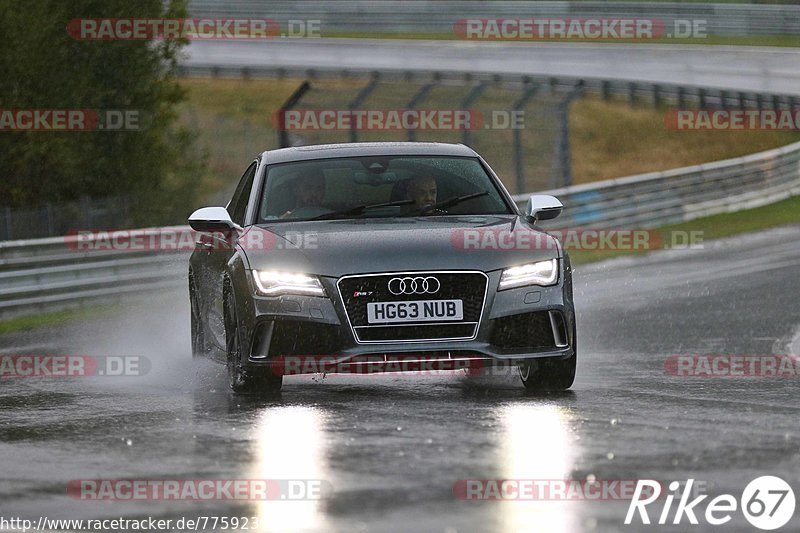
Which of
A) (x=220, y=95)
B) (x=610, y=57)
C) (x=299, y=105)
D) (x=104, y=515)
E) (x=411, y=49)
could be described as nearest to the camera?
(x=104, y=515)

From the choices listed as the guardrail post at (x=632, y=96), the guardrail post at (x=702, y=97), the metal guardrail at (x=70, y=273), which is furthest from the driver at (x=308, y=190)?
the guardrail post at (x=632, y=96)

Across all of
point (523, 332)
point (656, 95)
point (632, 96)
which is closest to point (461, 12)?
point (632, 96)

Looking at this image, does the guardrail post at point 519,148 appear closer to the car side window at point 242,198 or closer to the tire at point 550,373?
the car side window at point 242,198

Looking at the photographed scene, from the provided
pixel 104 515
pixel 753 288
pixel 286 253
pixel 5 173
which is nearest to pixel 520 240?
pixel 286 253

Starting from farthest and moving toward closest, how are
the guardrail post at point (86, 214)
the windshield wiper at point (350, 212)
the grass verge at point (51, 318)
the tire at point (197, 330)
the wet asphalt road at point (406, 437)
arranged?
the guardrail post at point (86, 214)
the grass verge at point (51, 318)
the tire at point (197, 330)
the windshield wiper at point (350, 212)
the wet asphalt road at point (406, 437)

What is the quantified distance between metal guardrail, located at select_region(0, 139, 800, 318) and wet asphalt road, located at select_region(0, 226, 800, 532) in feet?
21.7

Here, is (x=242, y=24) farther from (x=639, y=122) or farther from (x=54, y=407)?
(x=54, y=407)

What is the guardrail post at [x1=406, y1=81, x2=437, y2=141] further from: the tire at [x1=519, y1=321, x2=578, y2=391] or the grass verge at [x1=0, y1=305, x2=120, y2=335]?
the tire at [x1=519, y1=321, x2=578, y2=391]

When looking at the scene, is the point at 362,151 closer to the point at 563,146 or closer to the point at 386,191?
the point at 386,191

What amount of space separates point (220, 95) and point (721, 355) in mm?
54413

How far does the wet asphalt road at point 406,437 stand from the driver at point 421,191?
1.18 metres

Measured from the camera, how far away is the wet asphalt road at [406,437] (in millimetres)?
6637

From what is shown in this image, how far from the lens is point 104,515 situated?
6.61 metres

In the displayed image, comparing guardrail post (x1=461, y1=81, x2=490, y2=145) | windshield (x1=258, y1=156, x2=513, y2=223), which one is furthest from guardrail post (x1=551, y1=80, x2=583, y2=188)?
windshield (x1=258, y1=156, x2=513, y2=223)
